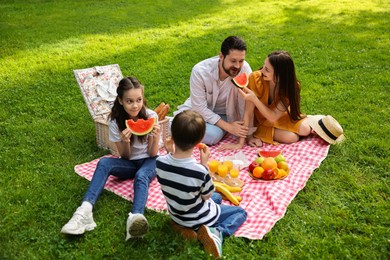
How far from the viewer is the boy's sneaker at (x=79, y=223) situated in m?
3.84

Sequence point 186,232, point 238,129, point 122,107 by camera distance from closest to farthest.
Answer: point 186,232, point 122,107, point 238,129

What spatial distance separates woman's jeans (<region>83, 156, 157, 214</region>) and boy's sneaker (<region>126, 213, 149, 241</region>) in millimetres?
331

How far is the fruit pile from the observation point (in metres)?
4.94

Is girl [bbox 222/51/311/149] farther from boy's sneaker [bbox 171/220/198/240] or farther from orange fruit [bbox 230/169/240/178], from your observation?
boy's sneaker [bbox 171/220/198/240]

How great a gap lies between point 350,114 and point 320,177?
194 cm

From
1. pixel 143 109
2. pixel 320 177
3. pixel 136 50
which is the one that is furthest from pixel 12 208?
pixel 136 50

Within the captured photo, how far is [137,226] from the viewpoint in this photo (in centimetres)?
372

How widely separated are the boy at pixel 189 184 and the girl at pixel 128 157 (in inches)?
23.5

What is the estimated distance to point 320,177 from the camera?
5.00m

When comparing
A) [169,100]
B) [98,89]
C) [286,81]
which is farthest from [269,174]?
[169,100]

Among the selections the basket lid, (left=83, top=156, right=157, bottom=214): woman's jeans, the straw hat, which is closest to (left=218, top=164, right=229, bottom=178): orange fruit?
(left=83, top=156, right=157, bottom=214): woman's jeans

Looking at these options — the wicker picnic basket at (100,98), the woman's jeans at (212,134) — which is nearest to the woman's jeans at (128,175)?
the wicker picnic basket at (100,98)

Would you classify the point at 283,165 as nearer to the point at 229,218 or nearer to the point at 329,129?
the point at 329,129

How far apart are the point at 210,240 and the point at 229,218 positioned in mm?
527
